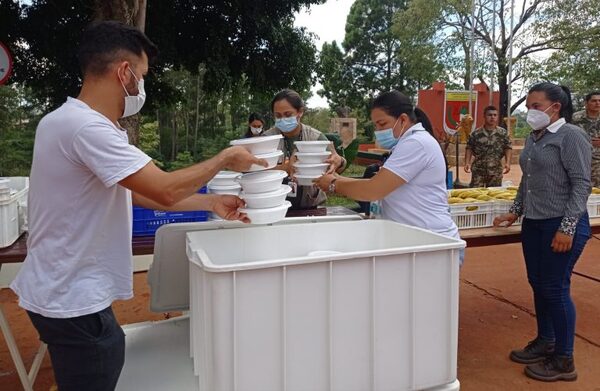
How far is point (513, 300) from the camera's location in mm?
4387

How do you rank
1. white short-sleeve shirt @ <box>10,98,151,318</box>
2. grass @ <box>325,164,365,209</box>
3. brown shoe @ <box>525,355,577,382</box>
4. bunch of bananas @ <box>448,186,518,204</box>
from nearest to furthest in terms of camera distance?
1. white short-sleeve shirt @ <box>10,98,151,318</box>
2. brown shoe @ <box>525,355,577,382</box>
3. bunch of bananas @ <box>448,186,518,204</box>
4. grass @ <box>325,164,365,209</box>

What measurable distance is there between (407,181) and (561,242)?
112 cm

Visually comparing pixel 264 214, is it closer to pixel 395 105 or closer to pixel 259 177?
pixel 259 177

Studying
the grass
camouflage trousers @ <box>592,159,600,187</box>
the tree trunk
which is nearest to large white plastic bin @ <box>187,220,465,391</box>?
the tree trunk

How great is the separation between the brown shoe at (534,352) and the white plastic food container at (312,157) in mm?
1977

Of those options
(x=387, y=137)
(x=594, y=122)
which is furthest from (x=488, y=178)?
(x=387, y=137)

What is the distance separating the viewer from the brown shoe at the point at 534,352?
3.10m

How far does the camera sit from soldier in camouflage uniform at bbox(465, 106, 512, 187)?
652cm

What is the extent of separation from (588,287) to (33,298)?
4751 mm

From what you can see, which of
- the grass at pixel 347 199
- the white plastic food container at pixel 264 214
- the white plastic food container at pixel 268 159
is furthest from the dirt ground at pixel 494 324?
the grass at pixel 347 199

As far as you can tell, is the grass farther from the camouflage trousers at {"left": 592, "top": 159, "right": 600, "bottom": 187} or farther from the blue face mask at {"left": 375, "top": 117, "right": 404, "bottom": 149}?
the blue face mask at {"left": 375, "top": 117, "right": 404, "bottom": 149}

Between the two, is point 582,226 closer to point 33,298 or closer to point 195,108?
point 33,298

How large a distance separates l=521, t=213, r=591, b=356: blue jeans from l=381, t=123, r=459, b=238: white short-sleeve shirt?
899mm

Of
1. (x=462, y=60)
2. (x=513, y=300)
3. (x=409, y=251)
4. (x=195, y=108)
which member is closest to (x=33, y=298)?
(x=409, y=251)
